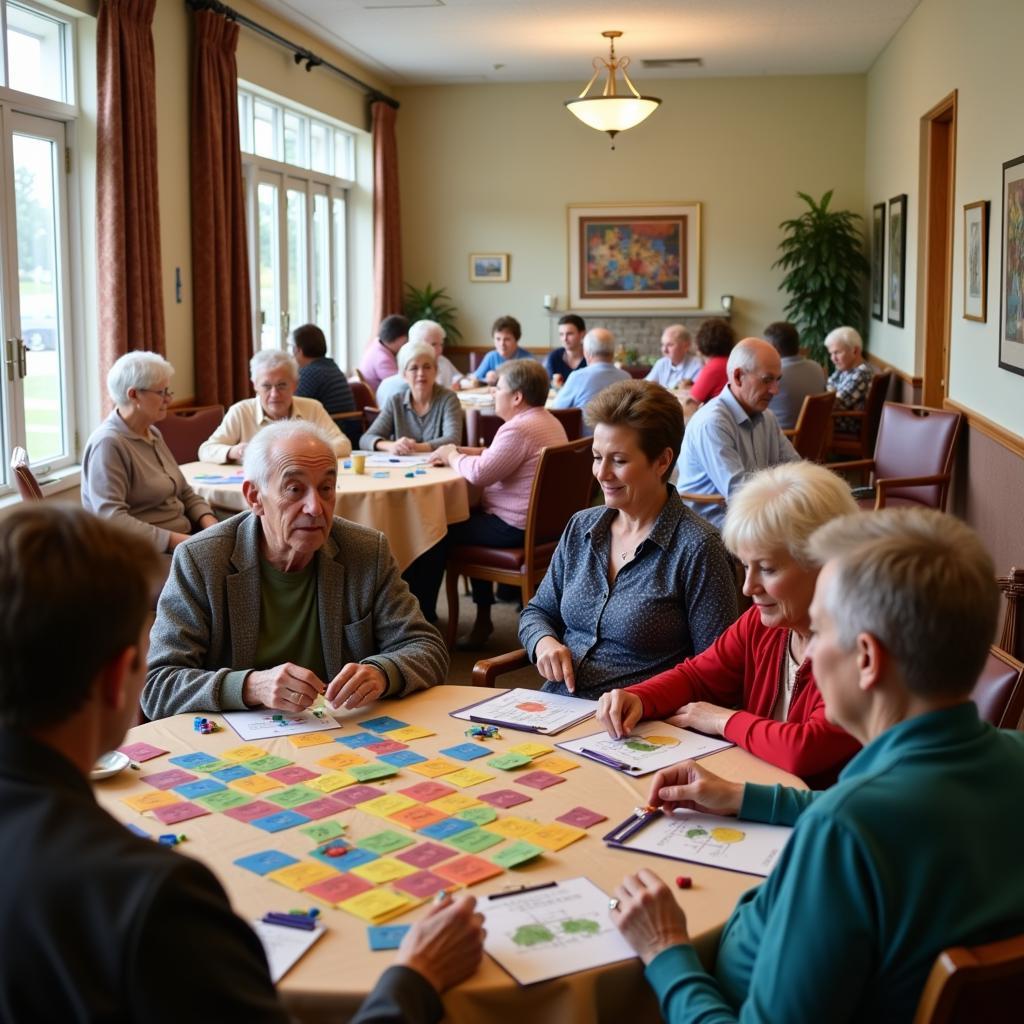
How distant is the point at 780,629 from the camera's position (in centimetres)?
251

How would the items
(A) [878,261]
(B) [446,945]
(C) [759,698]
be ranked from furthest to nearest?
(A) [878,261], (C) [759,698], (B) [446,945]

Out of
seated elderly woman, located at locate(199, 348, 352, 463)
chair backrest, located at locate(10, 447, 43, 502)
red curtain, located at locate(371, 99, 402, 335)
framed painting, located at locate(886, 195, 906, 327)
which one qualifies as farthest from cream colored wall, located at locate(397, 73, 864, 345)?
chair backrest, located at locate(10, 447, 43, 502)

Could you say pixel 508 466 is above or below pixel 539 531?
above

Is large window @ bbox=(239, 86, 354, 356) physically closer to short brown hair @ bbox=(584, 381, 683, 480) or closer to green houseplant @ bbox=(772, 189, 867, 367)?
green houseplant @ bbox=(772, 189, 867, 367)

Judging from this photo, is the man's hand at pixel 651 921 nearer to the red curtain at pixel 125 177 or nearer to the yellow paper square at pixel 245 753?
the yellow paper square at pixel 245 753

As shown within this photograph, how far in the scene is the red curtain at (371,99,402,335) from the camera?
11.8 metres

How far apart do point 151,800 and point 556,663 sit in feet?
3.53

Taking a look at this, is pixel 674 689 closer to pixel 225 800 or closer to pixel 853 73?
pixel 225 800

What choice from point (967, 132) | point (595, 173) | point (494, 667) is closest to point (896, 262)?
point (967, 132)

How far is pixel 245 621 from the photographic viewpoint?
2.72 meters

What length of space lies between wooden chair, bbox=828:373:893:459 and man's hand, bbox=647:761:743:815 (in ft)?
23.2

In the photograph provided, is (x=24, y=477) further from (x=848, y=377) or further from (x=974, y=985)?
(x=848, y=377)

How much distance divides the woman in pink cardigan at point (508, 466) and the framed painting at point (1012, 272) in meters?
2.05

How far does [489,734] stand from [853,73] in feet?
36.3
